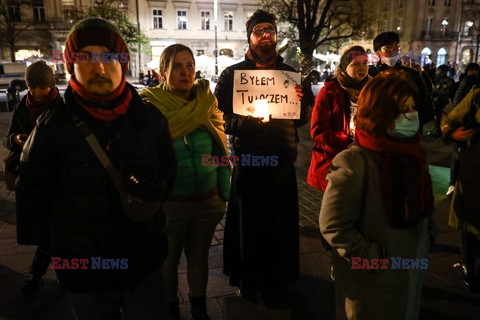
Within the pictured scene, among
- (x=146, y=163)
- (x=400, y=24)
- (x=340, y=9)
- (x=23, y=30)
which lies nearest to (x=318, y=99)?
(x=146, y=163)

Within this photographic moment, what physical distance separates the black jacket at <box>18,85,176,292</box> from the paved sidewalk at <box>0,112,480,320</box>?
4.88 feet

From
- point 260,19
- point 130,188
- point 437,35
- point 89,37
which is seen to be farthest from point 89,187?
point 437,35

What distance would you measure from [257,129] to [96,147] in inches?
64.4

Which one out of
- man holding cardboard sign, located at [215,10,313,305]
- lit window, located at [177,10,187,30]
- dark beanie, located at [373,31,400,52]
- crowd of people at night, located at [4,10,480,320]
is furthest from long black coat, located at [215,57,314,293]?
lit window, located at [177,10,187,30]

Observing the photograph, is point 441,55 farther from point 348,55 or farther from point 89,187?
point 89,187

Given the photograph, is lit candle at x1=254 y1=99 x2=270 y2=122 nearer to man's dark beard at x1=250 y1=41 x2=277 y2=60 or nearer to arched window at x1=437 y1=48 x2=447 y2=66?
man's dark beard at x1=250 y1=41 x2=277 y2=60

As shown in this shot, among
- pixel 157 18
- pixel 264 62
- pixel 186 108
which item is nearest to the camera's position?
pixel 186 108

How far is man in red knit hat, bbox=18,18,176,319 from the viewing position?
182 centimetres

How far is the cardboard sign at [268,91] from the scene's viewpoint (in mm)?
3199

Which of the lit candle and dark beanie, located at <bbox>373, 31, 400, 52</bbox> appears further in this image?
dark beanie, located at <bbox>373, 31, 400, 52</bbox>

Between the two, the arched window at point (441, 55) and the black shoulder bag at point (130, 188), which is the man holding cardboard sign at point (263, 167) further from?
the arched window at point (441, 55)

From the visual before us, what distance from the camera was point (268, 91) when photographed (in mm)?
3217

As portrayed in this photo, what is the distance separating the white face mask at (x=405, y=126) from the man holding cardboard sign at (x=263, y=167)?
1276 mm

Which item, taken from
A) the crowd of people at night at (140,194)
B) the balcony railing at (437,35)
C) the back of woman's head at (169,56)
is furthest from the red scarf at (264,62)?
the balcony railing at (437,35)
